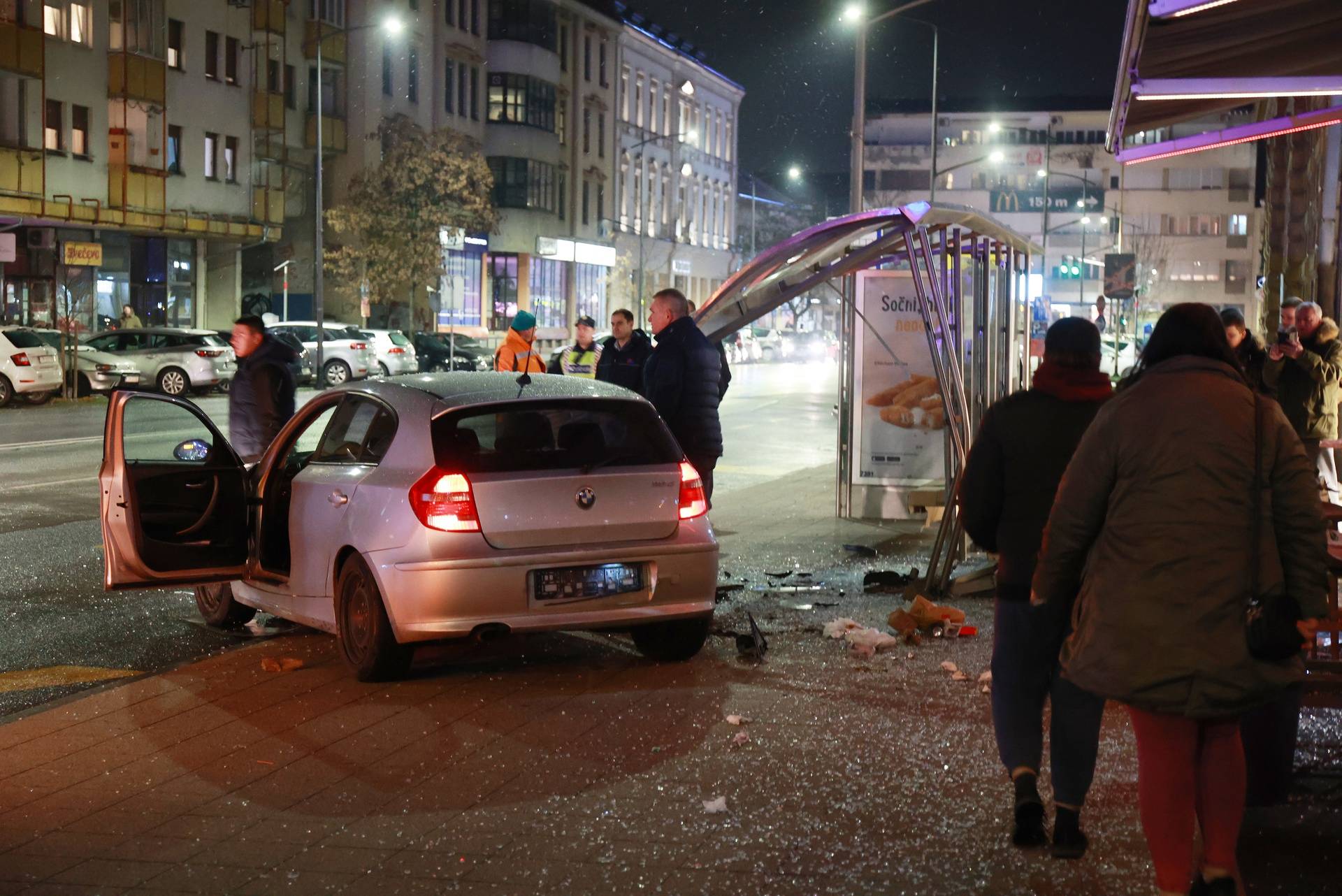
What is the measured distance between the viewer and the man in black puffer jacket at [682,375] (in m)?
10.6

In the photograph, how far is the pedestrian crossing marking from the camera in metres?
8.11

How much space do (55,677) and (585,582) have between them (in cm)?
271

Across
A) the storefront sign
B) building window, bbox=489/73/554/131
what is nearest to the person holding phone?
the storefront sign

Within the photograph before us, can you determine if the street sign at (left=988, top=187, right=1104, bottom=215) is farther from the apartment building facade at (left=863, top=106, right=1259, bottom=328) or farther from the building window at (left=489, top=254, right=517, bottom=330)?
the building window at (left=489, top=254, right=517, bottom=330)

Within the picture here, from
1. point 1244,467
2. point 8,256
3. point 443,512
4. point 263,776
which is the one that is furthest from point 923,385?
point 8,256

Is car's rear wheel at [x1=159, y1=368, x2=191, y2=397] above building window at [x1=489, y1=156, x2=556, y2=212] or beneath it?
beneath

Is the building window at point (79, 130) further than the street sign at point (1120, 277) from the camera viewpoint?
Yes

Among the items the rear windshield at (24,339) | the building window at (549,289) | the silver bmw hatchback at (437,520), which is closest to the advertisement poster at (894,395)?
the silver bmw hatchback at (437,520)

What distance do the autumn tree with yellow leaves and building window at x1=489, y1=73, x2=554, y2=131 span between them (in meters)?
11.7

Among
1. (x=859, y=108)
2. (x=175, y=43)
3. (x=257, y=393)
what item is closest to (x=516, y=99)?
(x=175, y=43)

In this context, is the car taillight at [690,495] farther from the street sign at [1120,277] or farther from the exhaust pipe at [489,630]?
the street sign at [1120,277]

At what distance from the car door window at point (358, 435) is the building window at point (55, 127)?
3550cm

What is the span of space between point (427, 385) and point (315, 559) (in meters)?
1.01

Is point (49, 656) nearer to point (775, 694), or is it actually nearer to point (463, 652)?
point (463, 652)
